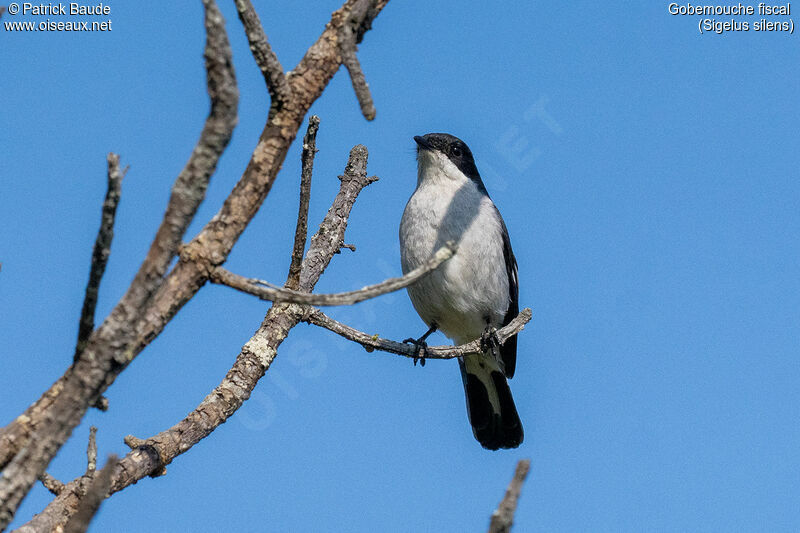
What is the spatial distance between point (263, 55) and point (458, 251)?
13.8 ft

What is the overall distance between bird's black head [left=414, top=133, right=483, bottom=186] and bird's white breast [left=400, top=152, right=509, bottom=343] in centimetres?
9

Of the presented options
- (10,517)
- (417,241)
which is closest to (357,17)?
(10,517)

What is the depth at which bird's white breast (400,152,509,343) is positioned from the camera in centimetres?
671

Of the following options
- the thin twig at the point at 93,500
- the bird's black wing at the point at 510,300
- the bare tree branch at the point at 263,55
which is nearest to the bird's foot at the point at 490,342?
the bird's black wing at the point at 510,300

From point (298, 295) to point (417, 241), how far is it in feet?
14.4

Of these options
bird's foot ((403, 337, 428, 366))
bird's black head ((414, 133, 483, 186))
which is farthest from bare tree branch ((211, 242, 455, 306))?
bird's black head ((414, 133, 483, 186))

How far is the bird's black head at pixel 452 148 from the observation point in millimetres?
7441

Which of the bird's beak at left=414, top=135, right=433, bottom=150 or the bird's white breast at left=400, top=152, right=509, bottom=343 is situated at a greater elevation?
the bird's beak at left=414, top=135, right=433, bottom=150

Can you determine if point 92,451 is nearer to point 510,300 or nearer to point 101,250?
point 101,250

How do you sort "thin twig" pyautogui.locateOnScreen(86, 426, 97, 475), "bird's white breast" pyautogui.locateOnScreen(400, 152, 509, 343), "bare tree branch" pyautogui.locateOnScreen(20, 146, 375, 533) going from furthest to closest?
"bird's white breast" pyautogui.locateOnScreen(400, 152, 509, 343) < "bare tree branch" pyautogui.locateOnScreen(20, 146, 375, 533) < "thin twig" pyautogui.locateOnScreen(86, 426, 97, 475)

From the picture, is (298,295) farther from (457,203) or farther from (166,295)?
(457,203)

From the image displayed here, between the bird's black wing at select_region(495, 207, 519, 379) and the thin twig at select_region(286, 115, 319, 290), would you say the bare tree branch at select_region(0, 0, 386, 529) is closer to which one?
the thin twig at select_region(286, 115, 319, 290)

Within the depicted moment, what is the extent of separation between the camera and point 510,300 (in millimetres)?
7434

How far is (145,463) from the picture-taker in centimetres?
401
